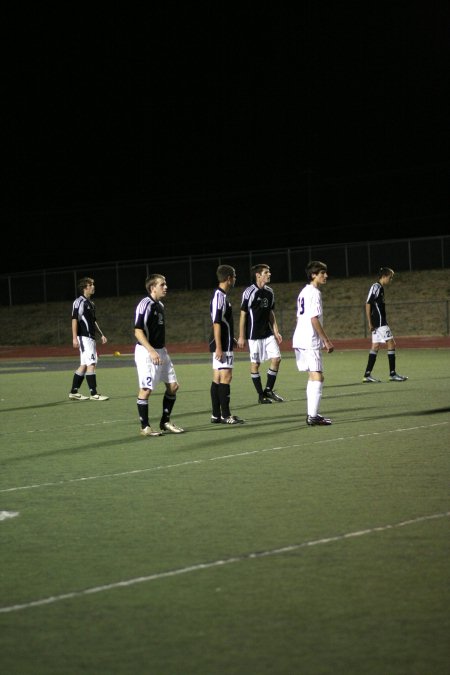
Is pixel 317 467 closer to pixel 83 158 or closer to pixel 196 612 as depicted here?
pixel 196 612

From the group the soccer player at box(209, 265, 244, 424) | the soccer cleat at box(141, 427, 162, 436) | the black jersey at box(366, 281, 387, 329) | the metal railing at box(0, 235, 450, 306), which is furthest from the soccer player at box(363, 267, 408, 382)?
the metal railing at box(0, 235, 450, 306)

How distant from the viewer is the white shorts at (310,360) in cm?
1262

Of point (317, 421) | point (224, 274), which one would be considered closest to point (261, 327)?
point (224, 274)

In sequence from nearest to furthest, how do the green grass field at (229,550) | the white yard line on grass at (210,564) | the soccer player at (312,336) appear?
the green grass field at (229,550), the white yard line on grass at (210,564), the soccer player at (312,336)

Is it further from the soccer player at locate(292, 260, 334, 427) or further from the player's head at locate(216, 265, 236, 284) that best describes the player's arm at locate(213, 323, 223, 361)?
the soccer player at locate(292, 260, 334, 427)

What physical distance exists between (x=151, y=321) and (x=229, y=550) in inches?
238

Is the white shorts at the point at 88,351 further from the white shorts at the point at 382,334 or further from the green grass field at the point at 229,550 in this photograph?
the white shorts at the point at 382,334

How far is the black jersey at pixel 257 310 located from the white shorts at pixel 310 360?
150 inches

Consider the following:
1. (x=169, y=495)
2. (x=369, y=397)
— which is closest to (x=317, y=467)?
(x=169, y=495)

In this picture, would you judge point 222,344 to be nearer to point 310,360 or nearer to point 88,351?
point 310,360

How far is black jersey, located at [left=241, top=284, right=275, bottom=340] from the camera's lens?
16.5m

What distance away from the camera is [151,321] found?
12.3 m

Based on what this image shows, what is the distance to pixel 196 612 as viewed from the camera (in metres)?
5.21

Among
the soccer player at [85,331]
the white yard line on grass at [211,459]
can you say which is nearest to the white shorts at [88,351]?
the soccer player at [85,331]
